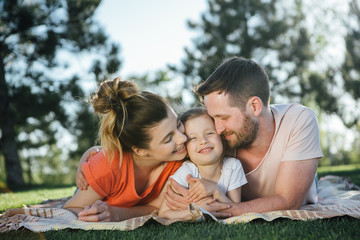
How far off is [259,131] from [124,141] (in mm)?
1315

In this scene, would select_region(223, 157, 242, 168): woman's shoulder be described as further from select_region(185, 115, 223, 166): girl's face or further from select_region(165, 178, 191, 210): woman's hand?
select_region(165, 178, 191, 210): woman's hand

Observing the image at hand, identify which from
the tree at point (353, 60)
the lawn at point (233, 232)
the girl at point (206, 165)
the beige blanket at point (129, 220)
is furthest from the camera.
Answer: the tree at point (353, 60)

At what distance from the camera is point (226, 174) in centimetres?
317

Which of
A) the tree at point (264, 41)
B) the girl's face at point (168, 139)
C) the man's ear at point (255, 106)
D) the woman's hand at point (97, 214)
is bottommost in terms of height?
the woman's hand at point (97, 214)

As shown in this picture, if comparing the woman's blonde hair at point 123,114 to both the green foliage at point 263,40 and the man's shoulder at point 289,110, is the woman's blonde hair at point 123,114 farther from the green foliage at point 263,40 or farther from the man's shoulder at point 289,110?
the green foliage at point 263,40

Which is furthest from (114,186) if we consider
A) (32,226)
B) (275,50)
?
(275,50)

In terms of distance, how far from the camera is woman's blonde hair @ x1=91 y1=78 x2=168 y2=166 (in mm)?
3162

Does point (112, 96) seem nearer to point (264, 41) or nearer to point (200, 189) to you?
point (200, 189)

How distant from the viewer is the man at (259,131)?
301 centimetres

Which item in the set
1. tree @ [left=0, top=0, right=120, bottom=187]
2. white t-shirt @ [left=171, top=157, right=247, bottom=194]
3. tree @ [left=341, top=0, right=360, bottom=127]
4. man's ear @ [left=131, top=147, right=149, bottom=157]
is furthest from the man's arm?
tree @ [left=341, top=0, right=360, bottom=127]

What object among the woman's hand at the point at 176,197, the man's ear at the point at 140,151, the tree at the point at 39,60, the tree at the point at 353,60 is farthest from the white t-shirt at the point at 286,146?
the tree at the point at 353,60

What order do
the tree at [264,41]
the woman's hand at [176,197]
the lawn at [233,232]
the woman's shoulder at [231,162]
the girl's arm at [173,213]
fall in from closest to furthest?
1. the lawn at [233,232]
2. the girl's arm at [173,213]
3. the woman's hand at [176,197]
4. the woman's shoulder at [231,162]
5. the tree at [264,41]

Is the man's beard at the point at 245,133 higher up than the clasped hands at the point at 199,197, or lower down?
higher up

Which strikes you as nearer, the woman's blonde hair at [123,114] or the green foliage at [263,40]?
the woman's blonde hair at [123,114]
